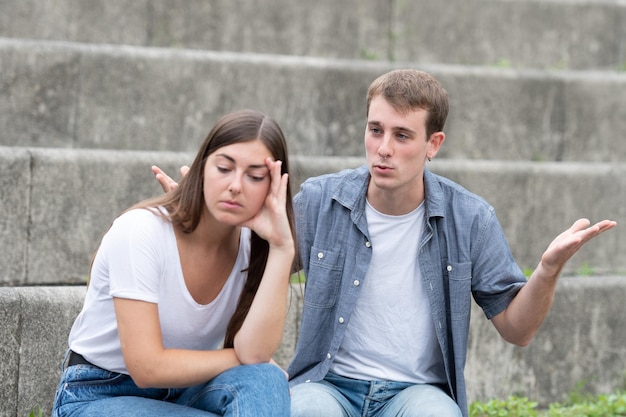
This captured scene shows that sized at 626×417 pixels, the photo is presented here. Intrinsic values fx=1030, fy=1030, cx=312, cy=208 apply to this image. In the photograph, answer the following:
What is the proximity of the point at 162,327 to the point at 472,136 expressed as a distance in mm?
3081

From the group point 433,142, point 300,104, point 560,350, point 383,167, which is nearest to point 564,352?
point 560,350

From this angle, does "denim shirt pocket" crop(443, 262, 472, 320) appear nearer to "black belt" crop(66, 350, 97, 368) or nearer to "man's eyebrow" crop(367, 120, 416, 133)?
"man's eyebrow" crop(367, 120, 416, 133)

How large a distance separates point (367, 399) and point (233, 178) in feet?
2.92

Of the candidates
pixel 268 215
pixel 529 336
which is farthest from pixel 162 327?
pixel 529 336

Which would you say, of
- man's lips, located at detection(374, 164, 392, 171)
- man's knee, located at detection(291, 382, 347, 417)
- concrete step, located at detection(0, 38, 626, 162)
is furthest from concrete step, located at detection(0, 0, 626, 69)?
man's knee, located at detection(291, 382, 347, 417)

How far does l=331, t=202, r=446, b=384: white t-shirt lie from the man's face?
181 millimetres

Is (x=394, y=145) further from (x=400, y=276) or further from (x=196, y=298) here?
(x=196, y=298)

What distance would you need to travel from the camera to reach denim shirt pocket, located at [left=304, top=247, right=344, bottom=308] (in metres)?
3.34

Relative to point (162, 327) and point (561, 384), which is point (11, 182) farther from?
point (561, 384)

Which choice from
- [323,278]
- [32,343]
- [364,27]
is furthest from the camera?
[364,27]

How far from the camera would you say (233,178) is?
284 cm

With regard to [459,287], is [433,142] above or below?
above

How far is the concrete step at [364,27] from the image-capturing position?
216 inches

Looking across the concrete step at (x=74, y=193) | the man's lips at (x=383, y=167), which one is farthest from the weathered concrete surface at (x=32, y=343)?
the man's lips at (x=383, y=167)
